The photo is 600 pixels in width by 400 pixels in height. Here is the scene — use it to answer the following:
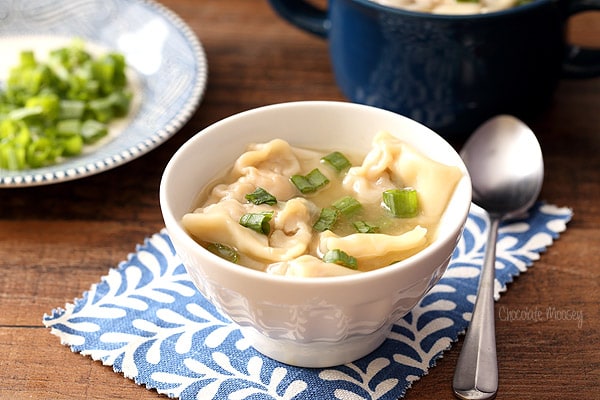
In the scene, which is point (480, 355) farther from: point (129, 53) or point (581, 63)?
point (129, 53)

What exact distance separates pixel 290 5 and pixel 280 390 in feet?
4.23

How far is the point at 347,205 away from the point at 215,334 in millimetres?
365

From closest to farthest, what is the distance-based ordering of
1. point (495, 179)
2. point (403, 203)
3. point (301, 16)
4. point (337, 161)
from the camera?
point (403, 203) → point (337, 161) → point (495, 179) → point (301, 16)

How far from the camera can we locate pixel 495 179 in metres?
1.95

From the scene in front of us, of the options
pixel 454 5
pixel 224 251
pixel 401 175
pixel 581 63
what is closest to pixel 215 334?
pixel 224 251

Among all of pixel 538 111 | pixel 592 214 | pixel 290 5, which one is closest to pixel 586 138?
pixel 538 111

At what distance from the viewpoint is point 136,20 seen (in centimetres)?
257

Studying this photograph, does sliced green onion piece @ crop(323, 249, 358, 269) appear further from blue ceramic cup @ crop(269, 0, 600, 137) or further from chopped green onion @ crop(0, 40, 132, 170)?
chopped green onion @ crop(0, 40, 132, 170)

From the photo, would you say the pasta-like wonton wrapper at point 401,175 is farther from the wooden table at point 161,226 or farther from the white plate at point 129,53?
the white plate at point 129,53

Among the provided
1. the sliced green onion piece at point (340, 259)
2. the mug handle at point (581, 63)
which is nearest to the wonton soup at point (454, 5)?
the mug handle at point (581, 63)

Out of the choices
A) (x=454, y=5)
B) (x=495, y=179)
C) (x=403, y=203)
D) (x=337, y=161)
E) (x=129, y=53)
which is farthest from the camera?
(x=129, y=53)

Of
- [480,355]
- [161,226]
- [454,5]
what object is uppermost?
[454,5]

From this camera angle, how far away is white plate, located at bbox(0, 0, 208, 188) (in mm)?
2002

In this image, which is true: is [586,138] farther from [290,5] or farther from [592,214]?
[290,5]
